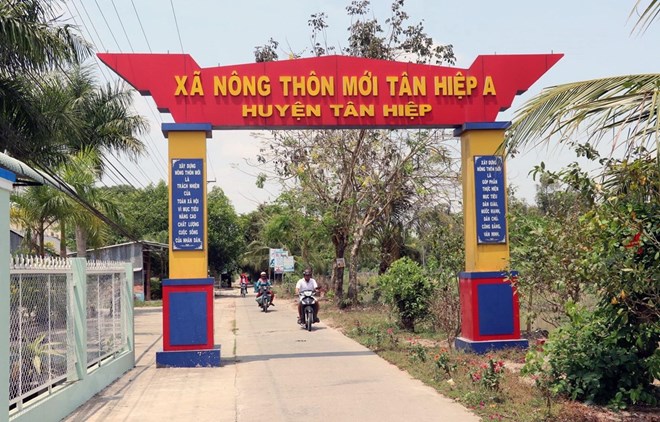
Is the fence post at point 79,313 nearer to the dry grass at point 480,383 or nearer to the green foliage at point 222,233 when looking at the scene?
the dry grass at point 480,383

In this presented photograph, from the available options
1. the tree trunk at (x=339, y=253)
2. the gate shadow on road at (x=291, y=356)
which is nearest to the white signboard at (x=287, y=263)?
the tree trunk at (x=339, y=253)

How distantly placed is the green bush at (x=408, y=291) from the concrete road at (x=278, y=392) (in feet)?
6.36

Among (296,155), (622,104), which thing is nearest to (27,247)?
(296,155)

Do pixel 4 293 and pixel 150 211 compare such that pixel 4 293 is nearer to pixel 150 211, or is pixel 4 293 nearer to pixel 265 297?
pixel 265 297

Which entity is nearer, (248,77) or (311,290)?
(248,77)

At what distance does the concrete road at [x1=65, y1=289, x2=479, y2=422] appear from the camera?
8094 mm

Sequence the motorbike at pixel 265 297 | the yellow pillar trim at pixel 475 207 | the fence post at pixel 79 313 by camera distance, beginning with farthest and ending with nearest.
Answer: the motorbike at pixel 265 297, the yellow pillar trim at pixel 475 207, the fence post at pixel 79 313

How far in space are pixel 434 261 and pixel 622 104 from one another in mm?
10698

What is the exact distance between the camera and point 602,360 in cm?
738

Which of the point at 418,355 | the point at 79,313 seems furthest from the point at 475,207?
the point at 79,313

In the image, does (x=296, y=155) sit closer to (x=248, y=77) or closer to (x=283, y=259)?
(x=248, y=77)

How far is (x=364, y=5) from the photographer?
2191 cm

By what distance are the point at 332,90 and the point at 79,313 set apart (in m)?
5.71

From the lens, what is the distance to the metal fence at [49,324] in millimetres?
6648
